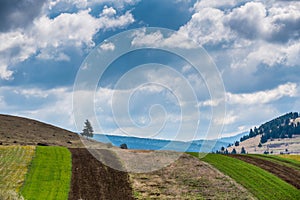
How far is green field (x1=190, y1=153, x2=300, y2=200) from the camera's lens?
56.1 meters

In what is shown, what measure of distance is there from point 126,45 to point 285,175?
3698 centimetres

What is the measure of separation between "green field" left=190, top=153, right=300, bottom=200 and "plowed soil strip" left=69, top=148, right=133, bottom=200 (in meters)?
17.7

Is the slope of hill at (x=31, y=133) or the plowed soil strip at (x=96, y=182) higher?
the slope of hill at (x=31, y=133)

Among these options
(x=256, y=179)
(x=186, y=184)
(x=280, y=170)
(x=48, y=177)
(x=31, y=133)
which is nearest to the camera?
(x=186, y=184)

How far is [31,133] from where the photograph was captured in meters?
134

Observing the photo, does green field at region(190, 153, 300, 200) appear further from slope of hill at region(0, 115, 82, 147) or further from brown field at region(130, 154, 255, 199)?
slope of hill at region(0, 115, 82, 147)

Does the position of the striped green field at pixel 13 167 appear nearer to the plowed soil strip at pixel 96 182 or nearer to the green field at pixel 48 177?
the green field at pixel 48 177

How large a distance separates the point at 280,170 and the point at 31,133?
290ft

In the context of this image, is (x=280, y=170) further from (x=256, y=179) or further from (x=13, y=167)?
(x=13, y=167)

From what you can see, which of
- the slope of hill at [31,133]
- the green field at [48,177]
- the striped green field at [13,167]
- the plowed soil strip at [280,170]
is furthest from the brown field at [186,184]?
the slope of hill at [31,133]

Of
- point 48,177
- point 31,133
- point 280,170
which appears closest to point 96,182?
point 48,177

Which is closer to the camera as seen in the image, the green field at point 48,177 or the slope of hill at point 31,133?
the green field at point 48,177

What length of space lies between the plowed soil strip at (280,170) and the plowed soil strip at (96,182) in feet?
87.9

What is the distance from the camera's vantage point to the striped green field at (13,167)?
52.2m
